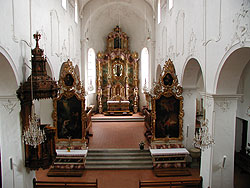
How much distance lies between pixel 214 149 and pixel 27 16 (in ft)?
28.8

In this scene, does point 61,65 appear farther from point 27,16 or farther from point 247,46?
point 247,46

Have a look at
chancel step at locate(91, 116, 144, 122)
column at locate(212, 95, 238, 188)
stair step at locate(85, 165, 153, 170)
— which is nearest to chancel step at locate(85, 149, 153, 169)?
stair step at locate(85, 165, 153, 170)

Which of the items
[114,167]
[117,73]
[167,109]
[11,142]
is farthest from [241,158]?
[117,73]

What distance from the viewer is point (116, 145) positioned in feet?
44.7

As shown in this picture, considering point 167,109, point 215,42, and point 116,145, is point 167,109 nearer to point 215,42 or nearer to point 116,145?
point 116,145

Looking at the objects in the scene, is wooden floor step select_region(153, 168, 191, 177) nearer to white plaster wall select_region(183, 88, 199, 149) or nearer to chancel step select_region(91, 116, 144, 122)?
white plaster wall select_region(183, 88, 199, 149)

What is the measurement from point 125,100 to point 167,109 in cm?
1022

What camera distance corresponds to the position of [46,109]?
1245 centimetres

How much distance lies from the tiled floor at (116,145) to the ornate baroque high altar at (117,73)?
4.14 meters

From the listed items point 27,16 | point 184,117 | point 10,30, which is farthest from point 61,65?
point 184,117

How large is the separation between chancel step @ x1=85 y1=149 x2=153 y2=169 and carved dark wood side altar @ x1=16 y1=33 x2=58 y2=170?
159 inches

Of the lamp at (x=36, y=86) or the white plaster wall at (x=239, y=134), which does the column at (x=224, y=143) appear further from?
the lamp at (x=36, y=86)

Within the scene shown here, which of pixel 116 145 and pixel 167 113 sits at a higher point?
pixel 167 113

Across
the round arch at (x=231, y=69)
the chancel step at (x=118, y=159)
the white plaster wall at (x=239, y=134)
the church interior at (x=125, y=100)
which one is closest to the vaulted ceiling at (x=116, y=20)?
the church interior at (x=125, y=100)
